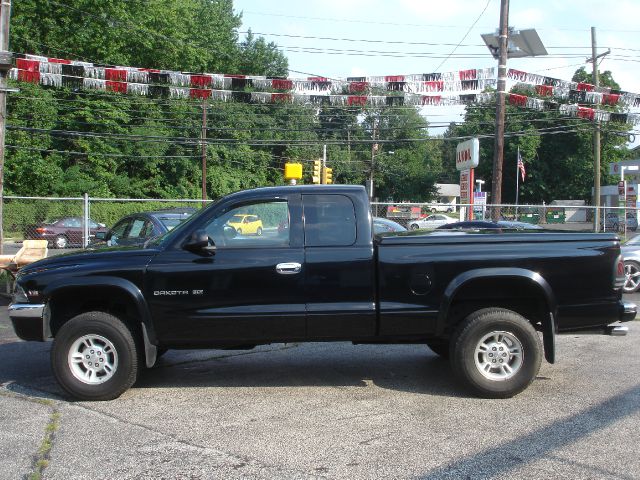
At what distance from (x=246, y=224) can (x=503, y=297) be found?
100.0 inches

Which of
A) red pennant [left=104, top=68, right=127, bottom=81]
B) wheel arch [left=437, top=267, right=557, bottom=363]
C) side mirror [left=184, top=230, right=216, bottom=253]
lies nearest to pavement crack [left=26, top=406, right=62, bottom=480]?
side mirror [left=184, top=230, right=216, bottom=253]

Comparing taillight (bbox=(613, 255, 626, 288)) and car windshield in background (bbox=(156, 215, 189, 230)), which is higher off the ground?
car windshield in background (bbox=(156, 215, 189, 230))

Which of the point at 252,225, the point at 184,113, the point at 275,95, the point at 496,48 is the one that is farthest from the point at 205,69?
the point at 252,225

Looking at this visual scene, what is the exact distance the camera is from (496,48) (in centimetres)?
1922

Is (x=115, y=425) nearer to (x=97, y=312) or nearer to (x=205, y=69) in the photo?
(x=97, y=312)

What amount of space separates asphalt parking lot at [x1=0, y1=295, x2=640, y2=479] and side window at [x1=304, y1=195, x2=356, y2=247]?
4.82 ft

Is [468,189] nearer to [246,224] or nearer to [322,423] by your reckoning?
[246,224]

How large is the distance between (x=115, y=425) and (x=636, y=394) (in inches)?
184

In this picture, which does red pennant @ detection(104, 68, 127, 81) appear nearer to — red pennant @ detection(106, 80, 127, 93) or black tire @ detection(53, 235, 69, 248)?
red pennant @ detection(106, 80, 127, 93)

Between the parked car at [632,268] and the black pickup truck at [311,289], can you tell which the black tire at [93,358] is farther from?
the parked car at [632,268]

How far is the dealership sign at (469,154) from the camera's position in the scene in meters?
18.7

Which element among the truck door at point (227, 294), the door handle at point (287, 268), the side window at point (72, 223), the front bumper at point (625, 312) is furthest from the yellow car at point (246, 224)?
the side window at point (72, 223)

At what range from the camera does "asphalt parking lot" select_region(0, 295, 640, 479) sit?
14.1 ft

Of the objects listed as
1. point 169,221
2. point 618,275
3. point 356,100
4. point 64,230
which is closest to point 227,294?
point 618,275
